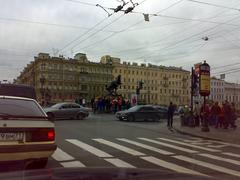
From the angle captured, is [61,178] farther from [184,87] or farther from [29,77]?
[184,87]

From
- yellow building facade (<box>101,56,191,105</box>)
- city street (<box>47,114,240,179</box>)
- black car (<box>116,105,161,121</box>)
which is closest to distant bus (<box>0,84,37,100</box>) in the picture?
city street (<box>47,114,240,179</box>)

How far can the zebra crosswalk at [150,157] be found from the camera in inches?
434

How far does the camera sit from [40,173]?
11.7 ft

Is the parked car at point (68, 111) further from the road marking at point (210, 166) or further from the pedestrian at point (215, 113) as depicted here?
the road marking at point (210, 166)

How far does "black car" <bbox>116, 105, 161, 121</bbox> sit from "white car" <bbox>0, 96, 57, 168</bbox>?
24778 millimetres

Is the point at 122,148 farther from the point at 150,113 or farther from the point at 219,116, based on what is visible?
the point at 150,113

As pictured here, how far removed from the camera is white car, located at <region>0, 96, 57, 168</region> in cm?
852

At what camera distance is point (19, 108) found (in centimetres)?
939

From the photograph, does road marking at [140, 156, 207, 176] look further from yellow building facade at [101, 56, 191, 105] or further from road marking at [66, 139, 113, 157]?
yellow building facade at [101, 56, 191, 105]

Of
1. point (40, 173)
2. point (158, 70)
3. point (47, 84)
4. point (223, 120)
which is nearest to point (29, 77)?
point (47, 84)

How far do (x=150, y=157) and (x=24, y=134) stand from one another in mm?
4943

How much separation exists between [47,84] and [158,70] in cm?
3599

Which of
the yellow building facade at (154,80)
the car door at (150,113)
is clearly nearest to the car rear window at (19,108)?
the car door at (150,113)

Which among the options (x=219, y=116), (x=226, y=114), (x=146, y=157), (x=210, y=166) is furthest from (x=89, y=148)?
(x=219, y=116)
